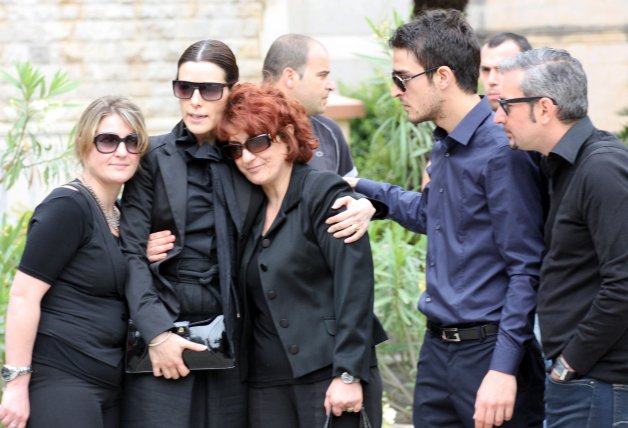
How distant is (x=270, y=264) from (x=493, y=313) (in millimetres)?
852

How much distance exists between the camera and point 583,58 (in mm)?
13156

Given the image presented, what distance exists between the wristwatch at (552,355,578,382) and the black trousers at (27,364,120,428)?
1.66 meters

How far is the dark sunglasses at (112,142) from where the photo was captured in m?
3.79

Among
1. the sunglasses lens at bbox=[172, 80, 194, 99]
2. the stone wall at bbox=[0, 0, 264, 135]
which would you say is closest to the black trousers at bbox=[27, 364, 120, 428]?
the sunglasses lens at bbox=[172, 80, 194, 99]

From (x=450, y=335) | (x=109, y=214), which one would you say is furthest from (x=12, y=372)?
(x=450, y=335)

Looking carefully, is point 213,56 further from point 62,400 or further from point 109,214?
point 62,400

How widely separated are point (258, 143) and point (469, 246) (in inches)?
34.9

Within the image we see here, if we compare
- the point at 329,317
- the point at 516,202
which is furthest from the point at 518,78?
the point at 329,317

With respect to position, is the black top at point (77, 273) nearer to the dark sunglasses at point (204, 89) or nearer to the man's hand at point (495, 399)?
the dark sunglasses at point (204, 89)

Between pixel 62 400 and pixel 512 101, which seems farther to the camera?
pixel 62 400

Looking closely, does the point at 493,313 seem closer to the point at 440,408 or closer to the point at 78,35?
the point at 440,408

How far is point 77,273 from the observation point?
370cm

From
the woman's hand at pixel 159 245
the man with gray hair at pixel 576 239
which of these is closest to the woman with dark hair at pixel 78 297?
the woman's hand at pixel 159 245

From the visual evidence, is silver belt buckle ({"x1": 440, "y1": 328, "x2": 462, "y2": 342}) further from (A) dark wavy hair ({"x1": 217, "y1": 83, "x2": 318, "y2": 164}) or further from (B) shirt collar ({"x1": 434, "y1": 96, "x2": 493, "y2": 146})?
(A) dark wavy hair ({"x1": 217, "y1": 83, "x2": 318, "y2": 164})
